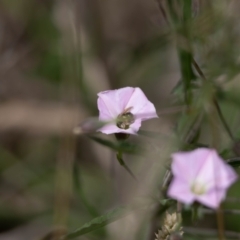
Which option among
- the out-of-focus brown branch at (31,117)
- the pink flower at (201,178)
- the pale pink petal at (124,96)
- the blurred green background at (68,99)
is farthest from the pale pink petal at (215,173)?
the out-of-focus brown branch at (31,117)

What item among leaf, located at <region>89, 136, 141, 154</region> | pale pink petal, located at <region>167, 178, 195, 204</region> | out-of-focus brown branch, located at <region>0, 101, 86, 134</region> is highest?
leaf, located at <region>89, 136, 141, 154</region>

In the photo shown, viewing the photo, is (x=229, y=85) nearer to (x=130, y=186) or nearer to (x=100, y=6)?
(x=130, y=186)

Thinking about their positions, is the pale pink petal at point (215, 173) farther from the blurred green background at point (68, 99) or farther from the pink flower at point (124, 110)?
the blurred green background at point (68, 99)

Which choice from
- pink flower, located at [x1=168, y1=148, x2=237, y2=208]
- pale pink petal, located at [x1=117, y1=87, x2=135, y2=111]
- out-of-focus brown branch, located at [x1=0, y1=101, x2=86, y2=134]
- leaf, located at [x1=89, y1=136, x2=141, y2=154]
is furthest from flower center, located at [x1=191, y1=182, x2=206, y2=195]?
out-of-focus brown branch, located at [x1=0, y1=101, x2=86, y2=134]

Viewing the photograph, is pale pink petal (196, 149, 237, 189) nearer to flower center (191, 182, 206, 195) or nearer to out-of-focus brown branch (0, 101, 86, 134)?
flower center (191, 182, 206, 195)

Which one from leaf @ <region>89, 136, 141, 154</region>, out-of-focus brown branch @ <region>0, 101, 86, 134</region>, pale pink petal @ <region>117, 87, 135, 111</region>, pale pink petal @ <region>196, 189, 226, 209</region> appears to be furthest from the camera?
out-of-focus brown branch @ <region>0, 101, 86, 134</region>

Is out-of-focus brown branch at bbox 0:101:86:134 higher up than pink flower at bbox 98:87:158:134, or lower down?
lower down

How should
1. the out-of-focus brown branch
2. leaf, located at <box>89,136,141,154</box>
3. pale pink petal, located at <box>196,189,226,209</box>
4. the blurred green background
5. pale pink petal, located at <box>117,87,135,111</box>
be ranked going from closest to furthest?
pale pink petal, located at <box>196,189,226,209</box> → leaf, located at <box>89,136,141,154</box> → pale pink petal, located at <box>117,87,135,111</box> → the blurred green background → the out-of-focus brown branch
